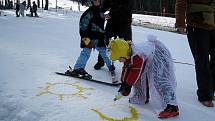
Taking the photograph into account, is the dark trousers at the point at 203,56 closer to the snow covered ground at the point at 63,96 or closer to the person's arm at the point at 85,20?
the snow covered ground at the point at 63,96

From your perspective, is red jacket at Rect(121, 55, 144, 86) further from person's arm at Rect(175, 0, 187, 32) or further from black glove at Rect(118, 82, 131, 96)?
person's arm at Rect(175, 0, 187, 32)

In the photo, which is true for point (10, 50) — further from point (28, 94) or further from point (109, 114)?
point (109, 114)

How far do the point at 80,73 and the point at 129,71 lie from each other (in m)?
2.10

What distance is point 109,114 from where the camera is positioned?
4762 mm

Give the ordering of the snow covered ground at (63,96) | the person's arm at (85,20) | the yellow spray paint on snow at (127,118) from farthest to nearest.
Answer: the person's arm at (85,20) → the snow covered ground at (63,96) → the yellow spray paint on snow at (127,118)

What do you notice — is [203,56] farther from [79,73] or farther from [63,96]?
[79,73]

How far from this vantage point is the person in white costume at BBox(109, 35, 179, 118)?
4676mm

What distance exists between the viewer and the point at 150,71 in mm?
4895

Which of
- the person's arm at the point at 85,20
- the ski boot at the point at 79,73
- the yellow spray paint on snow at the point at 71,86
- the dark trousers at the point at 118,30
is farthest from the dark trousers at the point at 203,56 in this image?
the ski boot at the point at 79,73

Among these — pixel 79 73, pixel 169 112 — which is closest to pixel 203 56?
pixel 169 112

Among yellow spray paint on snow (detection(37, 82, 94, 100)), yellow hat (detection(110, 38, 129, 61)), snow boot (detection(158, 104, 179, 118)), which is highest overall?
yellow hat (detection(110, 38, 129, 61))

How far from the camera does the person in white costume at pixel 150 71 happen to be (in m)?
4.68

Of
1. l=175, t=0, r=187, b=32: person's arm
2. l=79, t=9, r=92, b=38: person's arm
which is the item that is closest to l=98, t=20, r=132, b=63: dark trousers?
l=79, t=9, r=92, b=38: person's arm

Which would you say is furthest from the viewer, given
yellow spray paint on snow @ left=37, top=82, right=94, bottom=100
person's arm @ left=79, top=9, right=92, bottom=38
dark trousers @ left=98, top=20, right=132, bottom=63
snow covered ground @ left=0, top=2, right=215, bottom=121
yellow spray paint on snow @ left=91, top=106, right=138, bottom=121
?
dark trousers @ left=98, top=20, right=132, bottom=63
